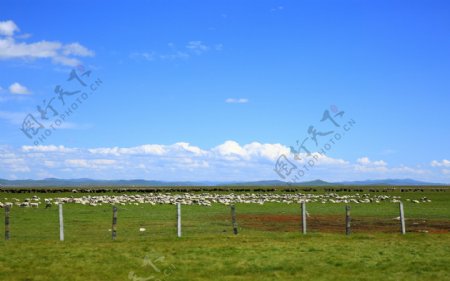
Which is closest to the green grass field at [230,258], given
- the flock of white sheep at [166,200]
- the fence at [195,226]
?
the fence at [195,226]

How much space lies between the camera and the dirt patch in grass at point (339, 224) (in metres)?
31.8

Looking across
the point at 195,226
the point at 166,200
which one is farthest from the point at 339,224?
the point at 166,200

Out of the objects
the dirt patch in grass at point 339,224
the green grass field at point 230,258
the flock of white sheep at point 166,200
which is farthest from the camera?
the flock of white sheep at point 166,200

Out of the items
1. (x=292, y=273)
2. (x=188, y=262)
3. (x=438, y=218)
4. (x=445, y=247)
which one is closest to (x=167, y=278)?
(x=188, y=262)

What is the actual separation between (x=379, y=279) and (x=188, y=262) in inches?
246

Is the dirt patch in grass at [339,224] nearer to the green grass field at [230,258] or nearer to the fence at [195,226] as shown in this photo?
the fence at [195,226]

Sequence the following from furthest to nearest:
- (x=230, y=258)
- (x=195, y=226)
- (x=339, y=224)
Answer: (x=339, y=224) < (x=195, y=226) < (x=230, y=258)

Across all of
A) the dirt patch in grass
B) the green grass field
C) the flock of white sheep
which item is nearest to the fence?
the dirt patch in grass

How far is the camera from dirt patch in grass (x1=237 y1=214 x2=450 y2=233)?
31766 mm

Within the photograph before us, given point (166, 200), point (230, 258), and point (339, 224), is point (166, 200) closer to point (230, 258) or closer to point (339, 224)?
point (339, 224)

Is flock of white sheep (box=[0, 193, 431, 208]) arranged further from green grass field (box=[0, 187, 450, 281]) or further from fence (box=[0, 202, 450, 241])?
green grass field (box=[0, 187, 450, 281])

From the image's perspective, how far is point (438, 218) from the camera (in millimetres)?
40406

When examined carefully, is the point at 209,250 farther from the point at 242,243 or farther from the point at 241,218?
the point at 241,218

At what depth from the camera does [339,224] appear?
117 feet
